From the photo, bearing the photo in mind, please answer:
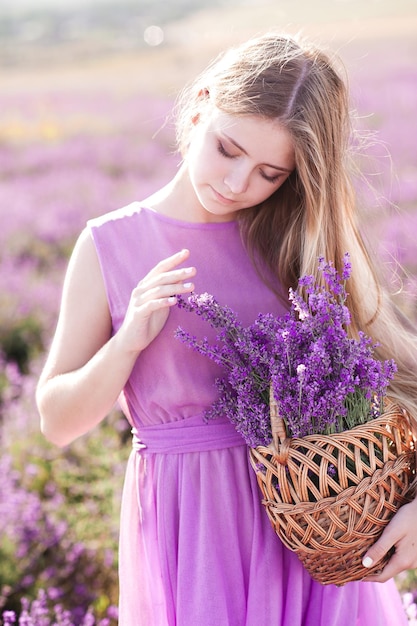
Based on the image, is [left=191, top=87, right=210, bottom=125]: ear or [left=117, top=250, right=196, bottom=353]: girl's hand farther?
[left=191, top=87, right=210, bottom=125]: ear

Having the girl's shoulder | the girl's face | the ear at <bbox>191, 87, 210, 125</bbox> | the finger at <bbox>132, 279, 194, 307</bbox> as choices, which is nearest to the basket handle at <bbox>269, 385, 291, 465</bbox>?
the finger at <bbox>132, 279, 194, 307</bbox>

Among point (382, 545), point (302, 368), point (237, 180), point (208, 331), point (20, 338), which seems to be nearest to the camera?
point (302, 368)

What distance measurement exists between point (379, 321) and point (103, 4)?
41.1ft

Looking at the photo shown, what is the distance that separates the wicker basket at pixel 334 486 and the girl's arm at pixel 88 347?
353 mm

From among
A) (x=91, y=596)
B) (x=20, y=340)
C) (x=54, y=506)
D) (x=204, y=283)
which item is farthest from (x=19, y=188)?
(x=204, y=283)

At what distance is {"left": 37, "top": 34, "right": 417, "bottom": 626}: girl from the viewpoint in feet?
5.70

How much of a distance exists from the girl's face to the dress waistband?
501 millimetres

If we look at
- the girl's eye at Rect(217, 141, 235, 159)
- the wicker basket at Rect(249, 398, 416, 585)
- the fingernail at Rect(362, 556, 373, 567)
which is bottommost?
the fingernail at Rect(362, 556, 373, 567)

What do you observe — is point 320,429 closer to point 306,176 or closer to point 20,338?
point 306,176

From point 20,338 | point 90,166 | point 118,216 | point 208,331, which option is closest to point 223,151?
point 118,216

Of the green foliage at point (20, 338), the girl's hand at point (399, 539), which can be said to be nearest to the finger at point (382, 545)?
the girl's hand at point (399, 539)

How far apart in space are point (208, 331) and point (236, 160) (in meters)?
0.41

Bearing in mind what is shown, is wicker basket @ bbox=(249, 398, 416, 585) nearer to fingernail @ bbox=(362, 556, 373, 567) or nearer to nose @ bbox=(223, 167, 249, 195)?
fingernail @ bbox=(362, 556, 373, 567)

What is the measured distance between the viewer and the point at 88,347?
180 cm
